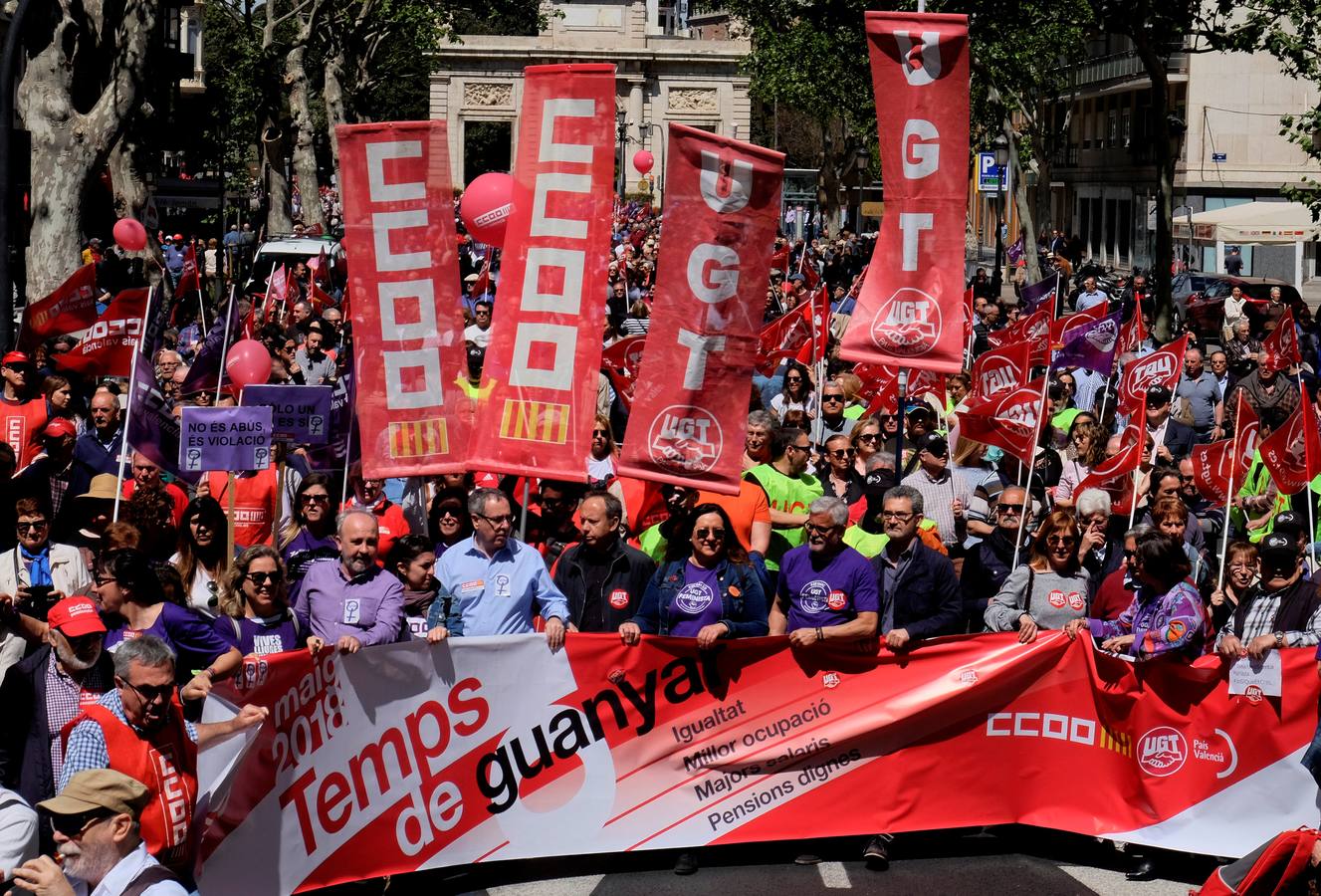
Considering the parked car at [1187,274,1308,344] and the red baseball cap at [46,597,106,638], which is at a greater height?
the parked car at [1187,274,1308,344]

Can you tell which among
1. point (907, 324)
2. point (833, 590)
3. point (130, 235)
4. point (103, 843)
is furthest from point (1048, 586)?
point (130, 235)

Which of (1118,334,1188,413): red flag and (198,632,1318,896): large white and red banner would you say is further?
(1118,334,1188,413): red flag

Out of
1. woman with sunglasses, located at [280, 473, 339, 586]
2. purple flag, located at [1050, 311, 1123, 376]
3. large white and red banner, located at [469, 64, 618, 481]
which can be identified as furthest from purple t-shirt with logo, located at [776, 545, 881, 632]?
purple flag, located at [1050, 311, 1123, 376]

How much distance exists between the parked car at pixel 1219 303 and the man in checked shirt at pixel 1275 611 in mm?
19411

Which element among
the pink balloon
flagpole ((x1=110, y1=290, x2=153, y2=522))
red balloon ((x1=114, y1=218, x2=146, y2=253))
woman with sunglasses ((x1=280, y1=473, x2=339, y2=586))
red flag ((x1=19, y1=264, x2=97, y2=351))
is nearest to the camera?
woman with sunglasses ((x1=280, y1=473, x2=339, y2=586))

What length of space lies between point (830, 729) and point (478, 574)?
1.62 metres

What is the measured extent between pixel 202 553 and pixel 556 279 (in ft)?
6.76

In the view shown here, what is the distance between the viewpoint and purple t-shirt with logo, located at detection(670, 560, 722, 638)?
26.6 feet

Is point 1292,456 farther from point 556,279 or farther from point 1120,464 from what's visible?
point 556,279

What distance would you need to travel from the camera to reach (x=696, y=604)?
→ 8117 mm

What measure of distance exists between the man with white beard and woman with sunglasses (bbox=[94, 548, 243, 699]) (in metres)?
2.10

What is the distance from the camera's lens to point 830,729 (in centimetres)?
800

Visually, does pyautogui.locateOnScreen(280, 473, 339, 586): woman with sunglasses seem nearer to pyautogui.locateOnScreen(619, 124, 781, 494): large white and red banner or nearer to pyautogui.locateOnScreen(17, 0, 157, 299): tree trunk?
pyautogui.locateOnScreen(619, 124, 781, 494): large white and red banner

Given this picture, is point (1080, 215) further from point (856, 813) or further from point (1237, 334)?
point (856, 813)
